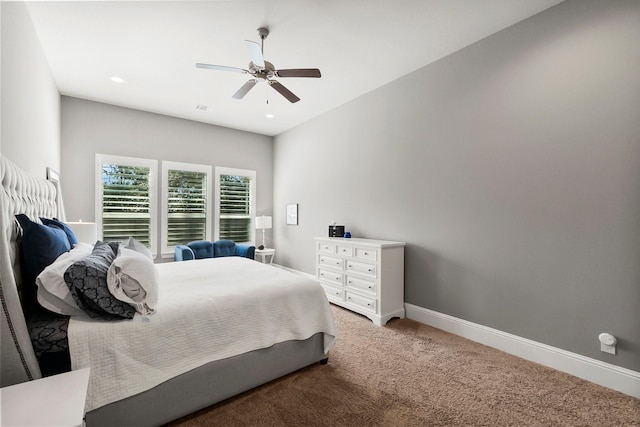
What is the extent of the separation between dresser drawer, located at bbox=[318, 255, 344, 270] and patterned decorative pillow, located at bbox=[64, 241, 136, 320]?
256cm

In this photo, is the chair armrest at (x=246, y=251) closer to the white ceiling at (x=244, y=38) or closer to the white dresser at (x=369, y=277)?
the white dresser at (x=369, y=277)

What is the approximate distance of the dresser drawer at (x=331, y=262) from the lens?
12.3ft

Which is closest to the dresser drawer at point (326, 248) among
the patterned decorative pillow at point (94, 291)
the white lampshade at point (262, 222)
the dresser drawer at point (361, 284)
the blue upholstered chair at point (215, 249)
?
the dresser drawer at point (361, 284)

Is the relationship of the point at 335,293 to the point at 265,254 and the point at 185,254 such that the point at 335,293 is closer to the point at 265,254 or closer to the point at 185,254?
the point at 265,254

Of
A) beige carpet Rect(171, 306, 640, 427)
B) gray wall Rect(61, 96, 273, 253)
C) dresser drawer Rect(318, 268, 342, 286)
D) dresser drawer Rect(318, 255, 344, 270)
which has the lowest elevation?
beige carpet Rect(171, 306, 640, 427)

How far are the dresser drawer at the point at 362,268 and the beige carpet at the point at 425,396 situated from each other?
36.1 inches

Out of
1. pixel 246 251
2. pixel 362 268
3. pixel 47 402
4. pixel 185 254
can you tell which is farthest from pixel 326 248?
pixel 47 402

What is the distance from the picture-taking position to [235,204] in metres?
5.70

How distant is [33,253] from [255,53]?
6.67ft

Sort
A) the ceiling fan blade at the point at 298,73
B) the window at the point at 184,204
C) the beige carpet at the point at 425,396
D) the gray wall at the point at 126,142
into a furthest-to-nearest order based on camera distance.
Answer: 1. the window at the point at 184,204
2. the gray wall at the point at 126,142
3. the ceiling fan blade at the point at 298,73
4. the beige carpet at the point at 425,396

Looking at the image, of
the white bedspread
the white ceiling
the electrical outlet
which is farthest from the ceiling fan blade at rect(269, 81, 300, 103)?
the electrical outlet

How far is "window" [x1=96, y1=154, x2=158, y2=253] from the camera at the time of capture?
4.40 metres

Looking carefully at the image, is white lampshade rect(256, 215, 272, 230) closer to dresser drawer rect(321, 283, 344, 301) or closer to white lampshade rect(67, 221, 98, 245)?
dresser drawer rect(321, 283, 344, 301)

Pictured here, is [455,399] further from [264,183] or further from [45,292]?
[264,183]
